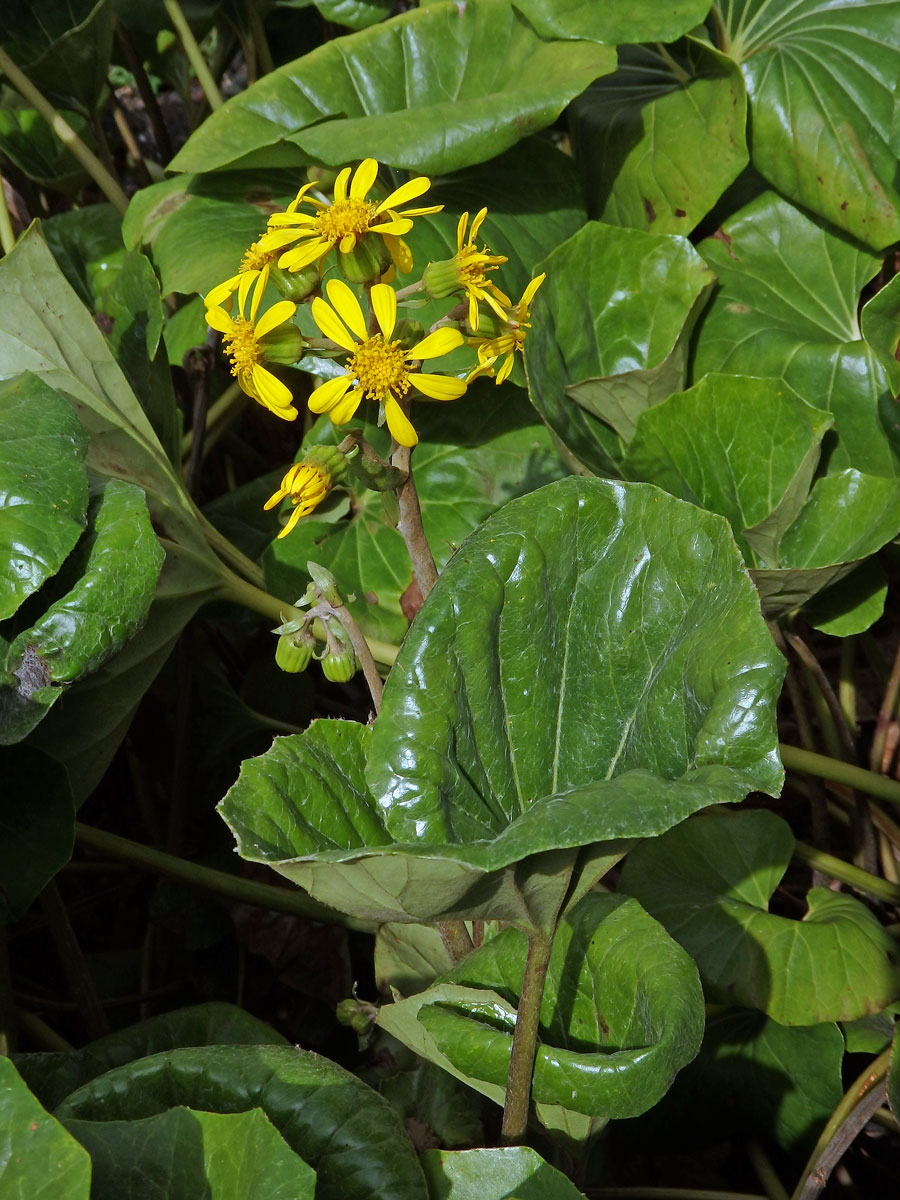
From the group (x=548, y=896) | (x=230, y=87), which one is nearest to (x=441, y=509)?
(x=548, y=896)

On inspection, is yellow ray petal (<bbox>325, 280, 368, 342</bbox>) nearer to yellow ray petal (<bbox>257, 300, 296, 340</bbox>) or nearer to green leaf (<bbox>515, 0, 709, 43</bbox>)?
yellow ray petal (<bbox>257, 300, 296, 340</bbox>)

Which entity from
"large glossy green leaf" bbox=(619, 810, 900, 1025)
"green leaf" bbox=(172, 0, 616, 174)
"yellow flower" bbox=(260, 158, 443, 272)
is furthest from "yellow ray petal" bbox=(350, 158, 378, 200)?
"large glossy green leaf" bbox=(619, 810, 900, 1025)

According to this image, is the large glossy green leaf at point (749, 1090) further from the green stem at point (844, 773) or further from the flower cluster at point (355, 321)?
the flower cluster at point (355, 321)

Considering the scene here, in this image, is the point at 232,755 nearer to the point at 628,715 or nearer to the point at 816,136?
the point at 628,715

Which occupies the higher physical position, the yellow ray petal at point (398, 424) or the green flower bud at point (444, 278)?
the green flower bud at point (444, 278)

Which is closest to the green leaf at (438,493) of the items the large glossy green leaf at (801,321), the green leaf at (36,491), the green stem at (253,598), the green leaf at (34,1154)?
the green stem at (253,598)
